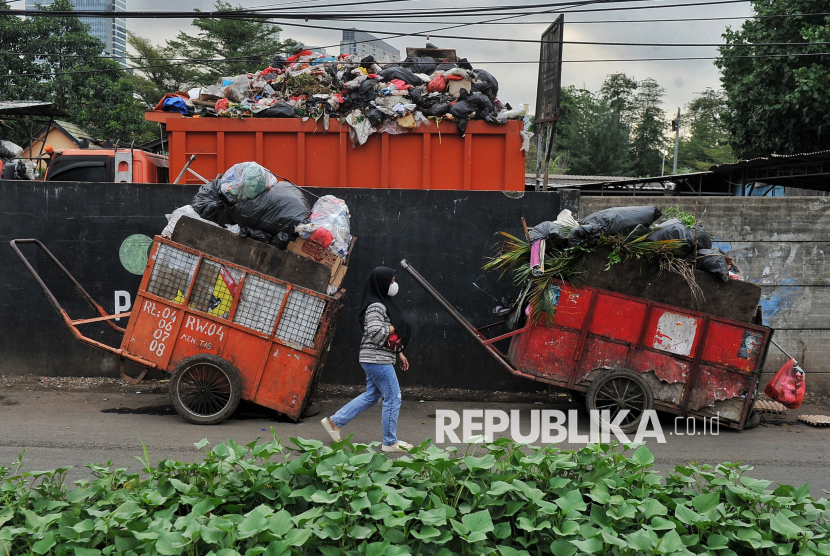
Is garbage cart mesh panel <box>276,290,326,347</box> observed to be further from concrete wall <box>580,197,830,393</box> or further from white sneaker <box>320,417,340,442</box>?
concrete wall <box>580,197,830,393</box>

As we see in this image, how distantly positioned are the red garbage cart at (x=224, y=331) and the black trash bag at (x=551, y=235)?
2.16 meters

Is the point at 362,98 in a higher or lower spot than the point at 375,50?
lower

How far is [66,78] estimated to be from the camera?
2464 centimetres

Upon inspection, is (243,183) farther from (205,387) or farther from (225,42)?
(225,42)

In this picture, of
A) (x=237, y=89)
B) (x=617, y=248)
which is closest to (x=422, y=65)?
(x=237, y=89)

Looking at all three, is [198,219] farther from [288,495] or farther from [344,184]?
[288,495]

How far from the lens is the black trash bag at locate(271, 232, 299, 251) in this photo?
691cm

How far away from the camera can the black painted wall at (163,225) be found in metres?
8.60

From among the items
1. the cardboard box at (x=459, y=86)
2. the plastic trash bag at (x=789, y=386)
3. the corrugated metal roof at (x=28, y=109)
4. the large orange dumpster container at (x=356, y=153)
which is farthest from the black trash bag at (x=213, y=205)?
the plastic trash bag at (x=789, y=386)

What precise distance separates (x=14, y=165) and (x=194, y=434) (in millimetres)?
5639

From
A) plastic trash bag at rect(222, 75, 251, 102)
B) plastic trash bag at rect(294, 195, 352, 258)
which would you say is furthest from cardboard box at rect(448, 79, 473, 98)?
plastic trash bag at rect(294, 195, 352, 258)

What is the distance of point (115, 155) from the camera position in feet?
32.3

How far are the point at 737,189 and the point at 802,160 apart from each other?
7.36m

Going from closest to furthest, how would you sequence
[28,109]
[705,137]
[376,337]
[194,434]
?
[376,337], [194,434], [28,109], [705,137]
